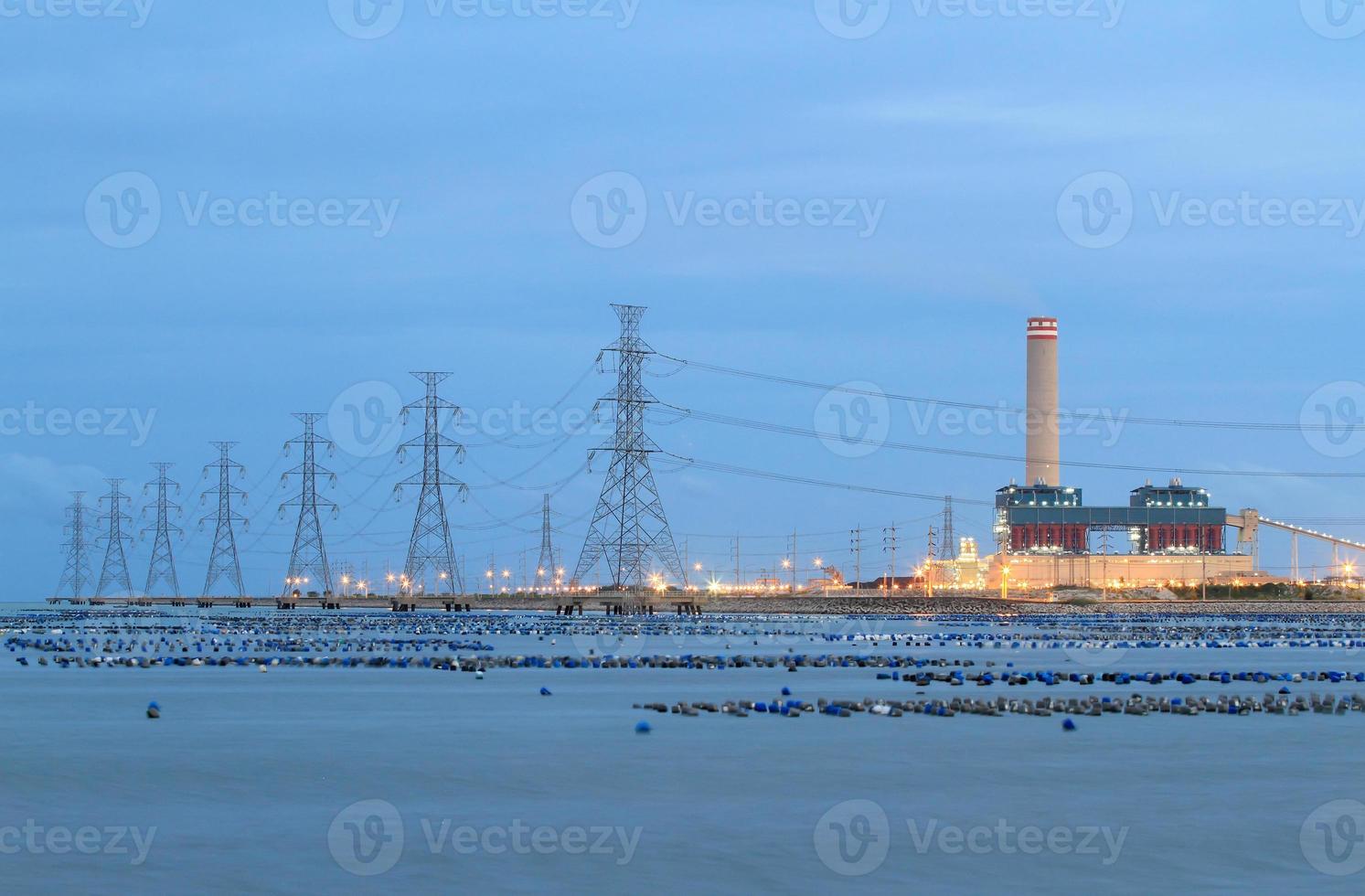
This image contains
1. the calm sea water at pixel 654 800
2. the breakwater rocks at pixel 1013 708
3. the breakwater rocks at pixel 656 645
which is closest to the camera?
the calm sea water at pixel 654 800

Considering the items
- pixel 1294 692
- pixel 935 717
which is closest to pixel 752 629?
pixel 1294 692

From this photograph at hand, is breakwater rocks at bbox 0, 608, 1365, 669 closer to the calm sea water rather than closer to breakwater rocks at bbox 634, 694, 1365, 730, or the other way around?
breakwater rocks at bbox 634, 694, 1365, 730

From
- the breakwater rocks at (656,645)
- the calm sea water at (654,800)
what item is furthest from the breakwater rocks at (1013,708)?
the breakwater rocks at (656,645)

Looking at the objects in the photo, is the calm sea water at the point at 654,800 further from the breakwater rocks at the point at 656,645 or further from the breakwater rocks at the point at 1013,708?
the breakwater rocks at the point at 656,645

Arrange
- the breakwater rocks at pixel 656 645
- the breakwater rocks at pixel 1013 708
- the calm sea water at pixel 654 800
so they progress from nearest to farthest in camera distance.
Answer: the calm sea water at pixel 654 800, the breakwater rocks at pixel 1013 708, the breakwater rocks at pixel 656 645

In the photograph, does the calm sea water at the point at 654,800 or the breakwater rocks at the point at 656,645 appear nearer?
the calm sea water at the point at 654,800

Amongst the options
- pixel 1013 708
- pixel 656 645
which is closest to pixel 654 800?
pixel 1013 708

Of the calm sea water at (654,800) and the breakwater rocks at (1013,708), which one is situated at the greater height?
the breakwater rocks at (1013,708)
